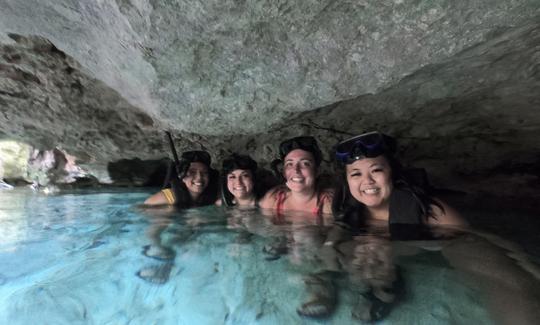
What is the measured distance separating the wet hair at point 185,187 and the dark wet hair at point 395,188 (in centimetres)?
218

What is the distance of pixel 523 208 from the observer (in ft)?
17.6

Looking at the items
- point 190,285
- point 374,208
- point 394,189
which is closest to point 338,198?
point 374,208

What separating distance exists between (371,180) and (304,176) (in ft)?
3.05

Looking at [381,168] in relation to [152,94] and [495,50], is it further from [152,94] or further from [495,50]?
[152,94]

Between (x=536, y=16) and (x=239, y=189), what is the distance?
3542 mm

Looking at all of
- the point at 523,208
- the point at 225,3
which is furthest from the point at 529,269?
the point at 523,208

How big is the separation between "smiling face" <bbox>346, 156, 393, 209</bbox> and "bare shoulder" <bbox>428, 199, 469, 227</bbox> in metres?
0.45

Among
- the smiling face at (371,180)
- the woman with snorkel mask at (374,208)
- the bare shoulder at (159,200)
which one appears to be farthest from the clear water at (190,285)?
→ the bare shoulder at (159,200)

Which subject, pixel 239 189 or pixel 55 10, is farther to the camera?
pixel 239 189

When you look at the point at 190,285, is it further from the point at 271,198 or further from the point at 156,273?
the point at 271,198

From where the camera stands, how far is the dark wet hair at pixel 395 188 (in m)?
3.34

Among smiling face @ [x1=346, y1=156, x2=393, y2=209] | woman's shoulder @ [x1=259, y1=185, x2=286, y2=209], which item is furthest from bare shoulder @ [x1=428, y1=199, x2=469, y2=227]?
woman's shoulder @ [x1=259, y1=185, x2=286, y2=209]

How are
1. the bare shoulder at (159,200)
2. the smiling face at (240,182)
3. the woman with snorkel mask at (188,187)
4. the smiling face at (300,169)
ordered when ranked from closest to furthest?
the smiling face at (300,169) < the smiling face at (240,182) < the woman with snorkel mask at (188,187) < the bare shoulder at (159,200)

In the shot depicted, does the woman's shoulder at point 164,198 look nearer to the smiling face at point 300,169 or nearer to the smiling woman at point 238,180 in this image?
the smiling woman at point 238,180
